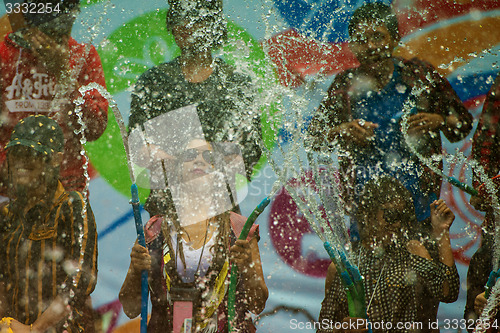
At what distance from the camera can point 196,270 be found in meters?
2.64

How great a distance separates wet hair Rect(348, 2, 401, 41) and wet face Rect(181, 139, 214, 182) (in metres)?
1.12

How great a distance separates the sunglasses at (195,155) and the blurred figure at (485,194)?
1.46 metres

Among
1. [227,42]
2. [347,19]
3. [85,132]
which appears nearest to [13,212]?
[85,132]

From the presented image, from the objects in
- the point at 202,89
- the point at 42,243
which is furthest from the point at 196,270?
the point at 202,89

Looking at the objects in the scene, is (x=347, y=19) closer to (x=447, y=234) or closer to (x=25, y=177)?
(x=447, y=234)

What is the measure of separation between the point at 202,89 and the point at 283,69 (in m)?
0.51

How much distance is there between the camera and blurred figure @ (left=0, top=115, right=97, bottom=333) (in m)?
2.65

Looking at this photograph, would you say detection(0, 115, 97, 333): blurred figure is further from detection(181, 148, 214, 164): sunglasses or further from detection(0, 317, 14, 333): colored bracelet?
detection(181, 148, 214, 164): sunglasses

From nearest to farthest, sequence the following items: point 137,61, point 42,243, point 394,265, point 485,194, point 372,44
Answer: point 394,265, point 42,243, point 485,194, point 372,44, point 137,61

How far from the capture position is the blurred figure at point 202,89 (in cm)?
307

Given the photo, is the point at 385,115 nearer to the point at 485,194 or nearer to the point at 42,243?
the point at 485,194

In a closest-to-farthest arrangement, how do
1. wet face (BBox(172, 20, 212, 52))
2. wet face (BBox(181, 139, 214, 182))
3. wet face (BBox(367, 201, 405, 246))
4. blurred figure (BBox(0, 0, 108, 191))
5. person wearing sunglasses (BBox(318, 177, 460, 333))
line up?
person wearing sunglasses (BBox(318, 177, 460, 333))
wet face (BBox(367, 201, 405, 246))
wet face (BBox(181, 139, 214, 182))
blurred figure (BBox(0, 0, 108, 191))
wet face (BBox(172, 20, 212, 52))

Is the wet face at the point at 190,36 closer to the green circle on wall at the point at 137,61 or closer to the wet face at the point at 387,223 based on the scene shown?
→ the green circle on wall at the point at 137,61

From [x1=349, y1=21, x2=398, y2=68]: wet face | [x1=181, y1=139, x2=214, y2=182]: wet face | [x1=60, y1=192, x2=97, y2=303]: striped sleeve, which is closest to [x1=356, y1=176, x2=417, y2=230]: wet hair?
[x1=349, y1=21, x2=398, y2=68]: wet face
